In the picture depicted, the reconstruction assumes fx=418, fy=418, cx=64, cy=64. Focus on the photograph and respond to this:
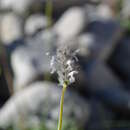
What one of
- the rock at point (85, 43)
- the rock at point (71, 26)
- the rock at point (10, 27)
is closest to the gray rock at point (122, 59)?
the rock at point (85, 43)

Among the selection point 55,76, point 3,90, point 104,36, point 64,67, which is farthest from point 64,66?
point 104,36

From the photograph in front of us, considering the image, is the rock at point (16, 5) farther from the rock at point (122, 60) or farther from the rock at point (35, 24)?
the rock at point (122, 60)

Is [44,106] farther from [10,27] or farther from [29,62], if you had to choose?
[10,27]

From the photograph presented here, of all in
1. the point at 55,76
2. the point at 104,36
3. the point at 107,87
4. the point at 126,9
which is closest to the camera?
the point at 55,76

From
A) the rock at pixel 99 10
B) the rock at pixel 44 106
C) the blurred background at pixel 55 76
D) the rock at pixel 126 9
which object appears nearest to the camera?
the rock at pixel 44 106

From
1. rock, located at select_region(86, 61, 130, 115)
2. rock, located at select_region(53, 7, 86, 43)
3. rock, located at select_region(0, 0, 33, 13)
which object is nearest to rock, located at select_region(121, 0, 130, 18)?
rock, located at select_region(53, 7, 86, 43)

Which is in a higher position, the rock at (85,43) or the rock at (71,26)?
the rock at (71,26)

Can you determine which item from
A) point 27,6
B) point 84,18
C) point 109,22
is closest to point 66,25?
point 84,18

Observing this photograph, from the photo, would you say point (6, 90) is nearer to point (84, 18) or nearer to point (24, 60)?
point (24, 60)

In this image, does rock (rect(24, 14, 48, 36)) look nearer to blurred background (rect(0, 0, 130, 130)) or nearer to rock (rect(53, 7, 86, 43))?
blurred background (rect(0, 0, 130, 130))
